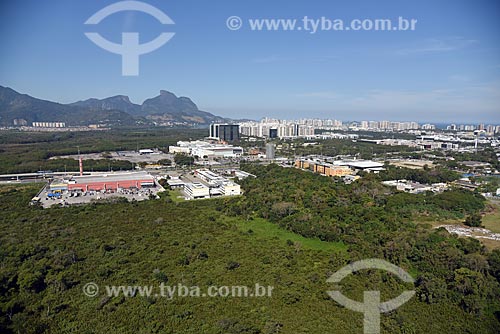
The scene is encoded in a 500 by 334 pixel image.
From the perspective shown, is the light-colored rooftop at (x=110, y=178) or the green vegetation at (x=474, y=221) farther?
the light-colored rooftop at (x=110, y=178)

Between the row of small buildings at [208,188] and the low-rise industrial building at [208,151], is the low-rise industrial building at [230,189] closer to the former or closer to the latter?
the row of small buildings at [208,188]

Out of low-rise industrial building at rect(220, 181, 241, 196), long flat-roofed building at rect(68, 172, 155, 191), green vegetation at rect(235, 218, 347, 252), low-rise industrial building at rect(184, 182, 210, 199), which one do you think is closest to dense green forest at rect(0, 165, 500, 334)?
green vegetation at rect(235, 218, 347, 252)

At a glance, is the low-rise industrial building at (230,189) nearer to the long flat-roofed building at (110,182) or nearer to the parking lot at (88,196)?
the parking lot at (88,196)

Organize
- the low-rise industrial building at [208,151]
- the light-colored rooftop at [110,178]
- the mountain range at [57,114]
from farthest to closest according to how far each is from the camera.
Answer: the mountain range at [57,114] → the low-rise industrial building at [208,151] → the light-colored rooftop at [110,178]

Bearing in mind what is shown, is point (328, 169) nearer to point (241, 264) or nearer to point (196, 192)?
point (196, 192)

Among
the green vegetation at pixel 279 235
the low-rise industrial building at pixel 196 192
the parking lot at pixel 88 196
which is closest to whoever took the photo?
the green vegetation at pixel 279 235

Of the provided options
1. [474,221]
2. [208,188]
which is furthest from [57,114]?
[474,221]

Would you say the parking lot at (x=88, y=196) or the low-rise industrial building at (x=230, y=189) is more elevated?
the low-rise industrial building at (x=230, y=189)

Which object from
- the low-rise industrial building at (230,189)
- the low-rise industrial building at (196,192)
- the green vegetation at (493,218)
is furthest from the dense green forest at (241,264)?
Result: the low-rise industrial building at (230,189)

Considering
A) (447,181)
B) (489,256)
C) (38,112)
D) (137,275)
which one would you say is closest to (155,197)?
(137,275)

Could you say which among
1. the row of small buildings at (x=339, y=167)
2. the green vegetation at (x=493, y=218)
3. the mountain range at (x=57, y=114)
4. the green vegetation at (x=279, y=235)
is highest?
the mountain range at (x=57, y=114)
